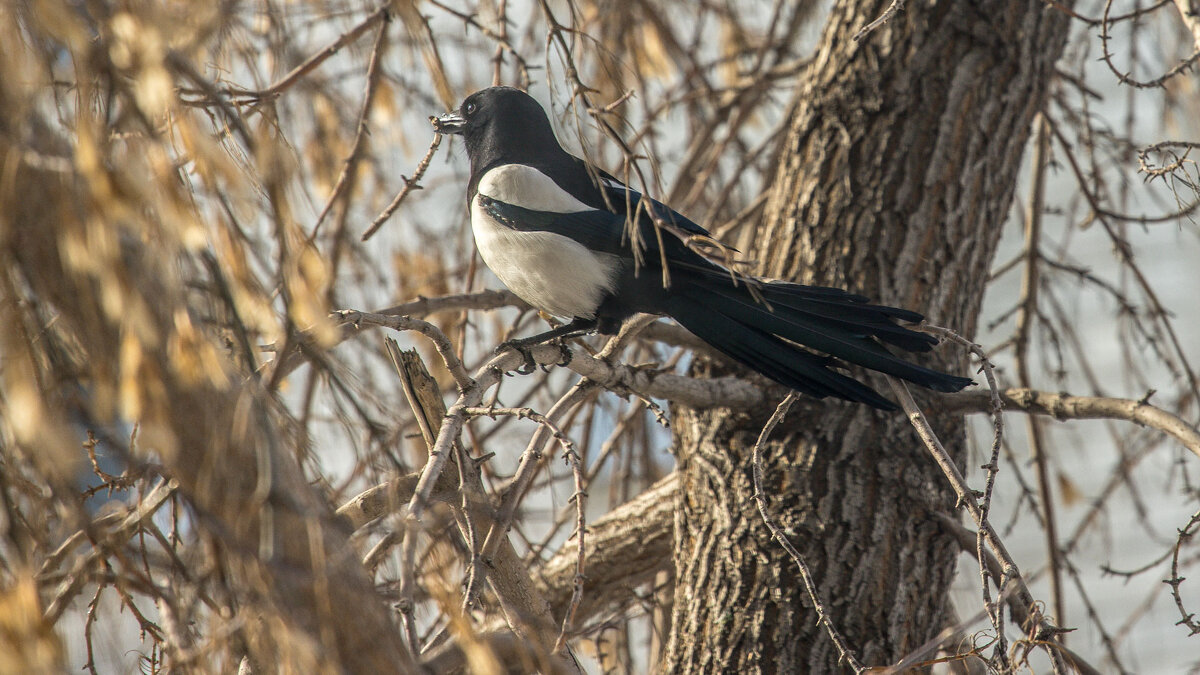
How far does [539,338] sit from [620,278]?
0.22 m

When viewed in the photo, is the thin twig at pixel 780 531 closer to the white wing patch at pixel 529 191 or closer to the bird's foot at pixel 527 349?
the bird's foot at pixel 527 349

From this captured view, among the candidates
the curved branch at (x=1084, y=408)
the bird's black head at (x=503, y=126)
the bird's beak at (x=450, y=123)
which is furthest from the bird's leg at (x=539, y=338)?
the curved branch at (x=1084, y=408)

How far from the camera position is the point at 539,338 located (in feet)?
6.46

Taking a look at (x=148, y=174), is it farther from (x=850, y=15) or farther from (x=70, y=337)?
(x=850, y=15)

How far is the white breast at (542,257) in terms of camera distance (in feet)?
6.12

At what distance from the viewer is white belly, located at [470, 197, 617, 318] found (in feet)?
6.12

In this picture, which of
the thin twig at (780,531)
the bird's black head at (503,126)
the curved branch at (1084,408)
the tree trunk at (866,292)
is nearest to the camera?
the thin twig at (780,531)

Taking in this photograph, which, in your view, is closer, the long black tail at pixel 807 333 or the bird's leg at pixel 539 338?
the long black tail at pixel 807 333

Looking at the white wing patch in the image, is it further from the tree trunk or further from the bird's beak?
the tree trunk

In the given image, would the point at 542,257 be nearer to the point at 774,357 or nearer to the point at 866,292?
the point at 774,357

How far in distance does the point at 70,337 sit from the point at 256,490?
0.82ft

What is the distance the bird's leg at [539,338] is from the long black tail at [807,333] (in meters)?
0.31

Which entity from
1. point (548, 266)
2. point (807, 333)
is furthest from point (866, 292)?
point (548, 266)

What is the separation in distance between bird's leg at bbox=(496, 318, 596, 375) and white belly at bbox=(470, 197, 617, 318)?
8 cm
